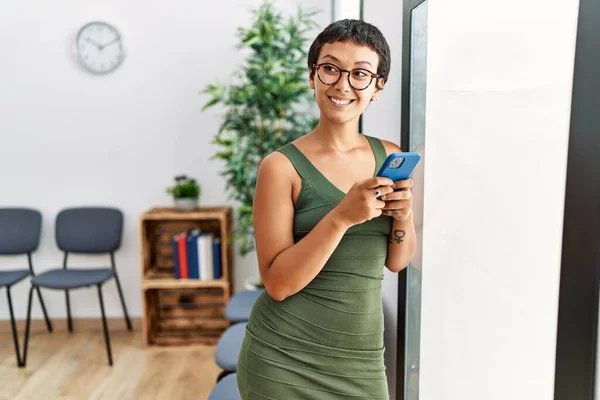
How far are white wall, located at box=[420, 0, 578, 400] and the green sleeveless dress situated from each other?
247 millimetres

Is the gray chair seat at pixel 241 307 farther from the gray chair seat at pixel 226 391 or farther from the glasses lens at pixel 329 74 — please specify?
the glasses lens at pixel 329 74

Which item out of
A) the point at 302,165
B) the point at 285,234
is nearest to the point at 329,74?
Result: the point at 302,165

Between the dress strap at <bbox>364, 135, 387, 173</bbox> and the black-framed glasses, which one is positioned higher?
the black-framed glasses

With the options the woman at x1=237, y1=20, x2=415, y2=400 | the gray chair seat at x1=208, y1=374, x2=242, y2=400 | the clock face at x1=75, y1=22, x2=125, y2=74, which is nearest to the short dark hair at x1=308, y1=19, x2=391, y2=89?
the woman at x1=237, y1=20, x2=415, y2=400

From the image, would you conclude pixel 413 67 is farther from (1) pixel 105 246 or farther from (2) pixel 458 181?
(1) pixel 105 246

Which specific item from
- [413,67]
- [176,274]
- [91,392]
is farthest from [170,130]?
[413,67]

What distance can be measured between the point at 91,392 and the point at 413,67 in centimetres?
251

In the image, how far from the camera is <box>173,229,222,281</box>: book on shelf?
372 cm

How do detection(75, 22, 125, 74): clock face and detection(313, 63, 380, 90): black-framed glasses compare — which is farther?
detection(75, 22, 125, 74): clock face

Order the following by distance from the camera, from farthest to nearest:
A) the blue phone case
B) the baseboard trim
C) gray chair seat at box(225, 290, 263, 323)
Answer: the baseboard trim, gray chair seat at box(225, 290, 263, 323), the blue phone case

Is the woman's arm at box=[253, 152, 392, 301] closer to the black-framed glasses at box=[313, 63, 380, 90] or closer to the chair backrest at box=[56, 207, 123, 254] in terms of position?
the black-framed glasses at box=[313, 63, 380, 90]

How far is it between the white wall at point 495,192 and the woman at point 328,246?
21cm

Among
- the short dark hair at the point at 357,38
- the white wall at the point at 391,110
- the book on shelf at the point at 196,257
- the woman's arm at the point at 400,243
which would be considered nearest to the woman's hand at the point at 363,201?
the woman's arm at the point at 400,243

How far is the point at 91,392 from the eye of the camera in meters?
3.11
